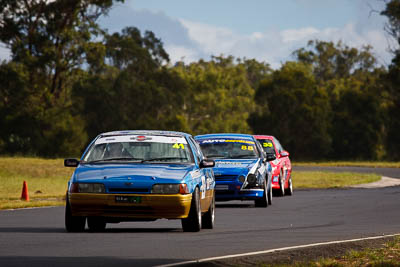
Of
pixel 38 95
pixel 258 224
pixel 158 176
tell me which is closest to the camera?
pixel 158 176

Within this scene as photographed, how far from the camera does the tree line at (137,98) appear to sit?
72.4 metres

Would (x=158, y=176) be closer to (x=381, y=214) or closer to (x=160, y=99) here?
(x=381, y=214)

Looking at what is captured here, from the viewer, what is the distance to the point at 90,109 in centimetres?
8169

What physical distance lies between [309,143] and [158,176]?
7457 cm

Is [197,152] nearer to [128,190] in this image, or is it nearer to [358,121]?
[128,190]

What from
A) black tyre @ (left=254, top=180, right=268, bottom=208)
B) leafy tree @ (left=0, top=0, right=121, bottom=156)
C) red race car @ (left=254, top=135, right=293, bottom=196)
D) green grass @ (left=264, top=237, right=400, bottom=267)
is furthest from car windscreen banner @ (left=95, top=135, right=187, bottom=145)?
leafy tree @ (left=0, top=0, right=121, bottom=156)

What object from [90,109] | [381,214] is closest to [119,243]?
[381,214]

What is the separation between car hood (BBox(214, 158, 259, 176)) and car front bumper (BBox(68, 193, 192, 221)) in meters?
8.26

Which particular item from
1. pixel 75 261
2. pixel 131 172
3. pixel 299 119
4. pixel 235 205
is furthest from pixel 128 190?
pixel 299 119

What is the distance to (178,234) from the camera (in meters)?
15.4

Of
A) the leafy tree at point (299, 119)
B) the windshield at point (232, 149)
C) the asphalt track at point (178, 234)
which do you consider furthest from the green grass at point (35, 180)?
the leafy tree at point (299, 119)

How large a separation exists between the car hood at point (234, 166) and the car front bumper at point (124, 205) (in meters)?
8.26

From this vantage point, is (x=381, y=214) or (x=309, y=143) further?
(x=309, y=143)

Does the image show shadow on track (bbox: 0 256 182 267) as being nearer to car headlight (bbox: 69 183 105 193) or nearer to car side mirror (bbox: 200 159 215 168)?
car headlight (bbox: 69 183 105 193)
